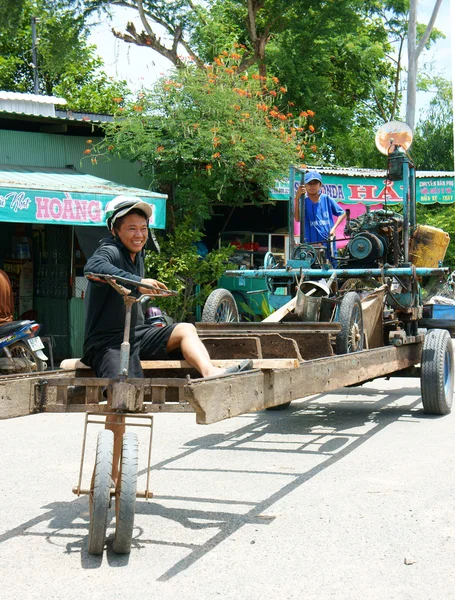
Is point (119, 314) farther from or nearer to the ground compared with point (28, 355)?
farther from the ground

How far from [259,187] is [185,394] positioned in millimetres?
12618

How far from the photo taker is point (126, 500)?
15.1 ft

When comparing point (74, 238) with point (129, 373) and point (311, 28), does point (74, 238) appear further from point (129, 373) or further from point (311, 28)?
point (311, 28)

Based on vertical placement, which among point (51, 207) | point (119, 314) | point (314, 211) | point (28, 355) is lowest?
point (28, 355)

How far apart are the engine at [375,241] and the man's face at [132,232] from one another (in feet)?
14.9

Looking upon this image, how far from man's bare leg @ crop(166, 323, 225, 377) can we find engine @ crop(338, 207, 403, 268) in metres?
4.41

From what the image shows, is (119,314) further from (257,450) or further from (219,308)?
(219,308)

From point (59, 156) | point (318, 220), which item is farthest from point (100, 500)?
point (59, 156)

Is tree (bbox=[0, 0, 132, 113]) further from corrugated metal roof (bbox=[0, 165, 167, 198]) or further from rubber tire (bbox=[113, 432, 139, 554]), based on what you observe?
rubber tire (bbox=[113, 432, 139, 554])

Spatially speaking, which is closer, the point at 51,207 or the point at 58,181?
the point at 51,207

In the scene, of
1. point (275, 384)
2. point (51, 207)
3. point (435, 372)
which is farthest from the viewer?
point (51, 207)

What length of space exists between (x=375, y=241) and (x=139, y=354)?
4563 mm

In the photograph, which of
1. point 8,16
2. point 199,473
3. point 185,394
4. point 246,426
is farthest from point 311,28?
point 185,394

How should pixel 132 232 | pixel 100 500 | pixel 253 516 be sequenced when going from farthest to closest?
pixel 253 516, pixel 132 232, pixel 100 500
